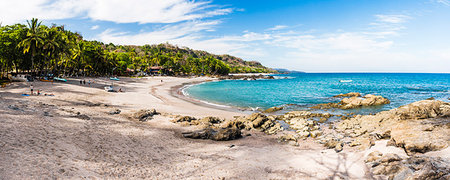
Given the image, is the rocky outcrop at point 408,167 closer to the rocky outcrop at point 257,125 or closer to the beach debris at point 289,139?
the beach debris at point 289,139

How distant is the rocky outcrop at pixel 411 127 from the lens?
12.0 m

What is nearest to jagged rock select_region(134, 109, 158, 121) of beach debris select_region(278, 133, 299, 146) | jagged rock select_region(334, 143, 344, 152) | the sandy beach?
the sandy beach

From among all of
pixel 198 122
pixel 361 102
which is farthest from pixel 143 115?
pixel 361 102

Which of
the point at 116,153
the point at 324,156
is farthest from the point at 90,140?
the point at 324,156

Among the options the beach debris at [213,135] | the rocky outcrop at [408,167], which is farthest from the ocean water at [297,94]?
the rocky outcrop at [408,167]

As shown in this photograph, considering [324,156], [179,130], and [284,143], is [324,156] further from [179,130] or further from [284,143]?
[179,130]

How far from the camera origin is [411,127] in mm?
14180

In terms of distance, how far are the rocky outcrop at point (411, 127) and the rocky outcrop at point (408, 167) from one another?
89.7 inches

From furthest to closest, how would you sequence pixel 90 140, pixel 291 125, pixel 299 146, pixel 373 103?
1. pixel 373 103
2. pixel 291 125
3. pixel 299 146
4. pixel 90 140

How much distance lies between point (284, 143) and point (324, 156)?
3.50 meters

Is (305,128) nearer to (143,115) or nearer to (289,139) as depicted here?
(289,139)

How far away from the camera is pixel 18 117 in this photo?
1439cm

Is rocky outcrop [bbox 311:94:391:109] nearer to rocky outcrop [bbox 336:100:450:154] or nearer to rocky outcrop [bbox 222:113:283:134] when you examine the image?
rocky outcrop [bbox 336:100:450:154]

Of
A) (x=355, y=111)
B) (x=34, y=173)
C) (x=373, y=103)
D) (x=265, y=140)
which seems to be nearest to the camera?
(x=34, y=173)
